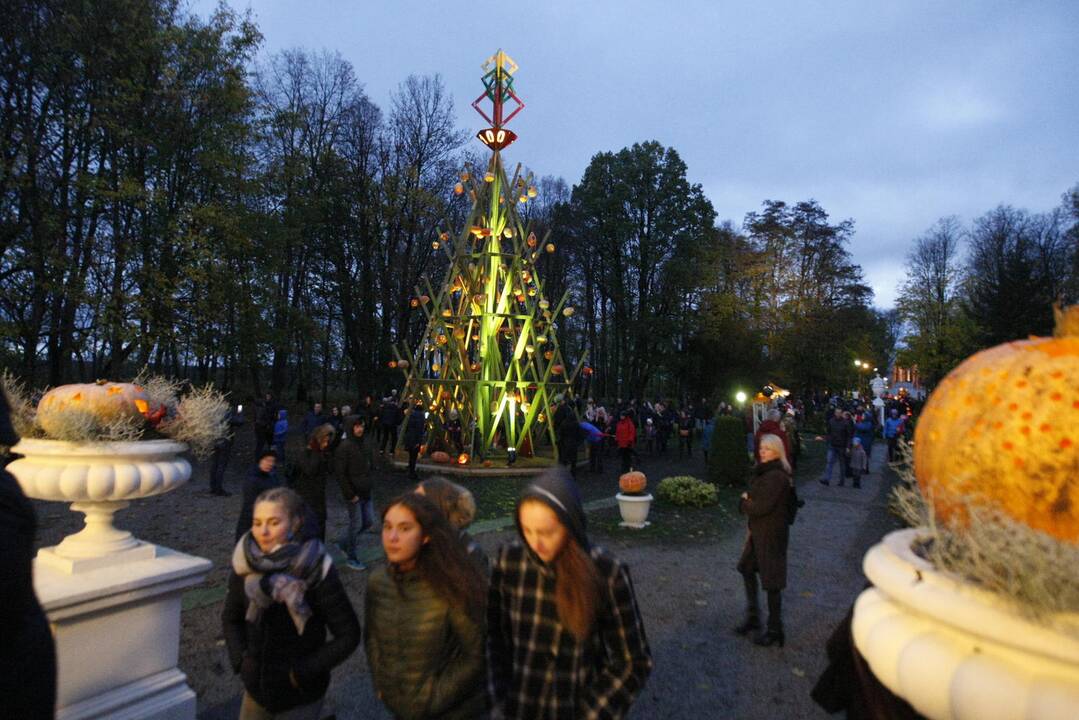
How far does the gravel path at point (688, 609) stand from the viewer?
4.14 meters

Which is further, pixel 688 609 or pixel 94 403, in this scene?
pixel 688 609

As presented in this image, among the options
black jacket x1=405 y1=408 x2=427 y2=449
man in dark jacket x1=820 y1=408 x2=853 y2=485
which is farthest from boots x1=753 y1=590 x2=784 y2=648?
black jacket x1=405 y1=408 x2=427 y2=449

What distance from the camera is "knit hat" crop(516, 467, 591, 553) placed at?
2150 millimetres

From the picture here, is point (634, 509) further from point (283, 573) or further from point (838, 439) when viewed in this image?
point (283, 573)

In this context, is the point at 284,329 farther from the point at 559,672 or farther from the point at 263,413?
the point at 559,672

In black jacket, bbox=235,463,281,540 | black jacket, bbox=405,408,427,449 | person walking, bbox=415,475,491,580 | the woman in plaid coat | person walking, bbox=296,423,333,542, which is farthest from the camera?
black jacket, bbox=405,408,427,449

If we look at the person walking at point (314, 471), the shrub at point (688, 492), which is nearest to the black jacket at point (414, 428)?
the shrub at point (688, 492)

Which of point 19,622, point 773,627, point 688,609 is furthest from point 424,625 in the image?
point 688,609

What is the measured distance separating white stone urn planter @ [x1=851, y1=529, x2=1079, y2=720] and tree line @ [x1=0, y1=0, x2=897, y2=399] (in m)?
14.7

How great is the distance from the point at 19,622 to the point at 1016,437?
103 inches

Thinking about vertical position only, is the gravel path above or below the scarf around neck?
below

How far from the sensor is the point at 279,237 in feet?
65.3

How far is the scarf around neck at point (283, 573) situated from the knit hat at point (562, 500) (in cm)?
97

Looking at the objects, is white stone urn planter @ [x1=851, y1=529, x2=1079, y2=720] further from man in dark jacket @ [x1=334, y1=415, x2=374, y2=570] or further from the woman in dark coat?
man in dark jacket @ [x1=334, y1=415, x2=374, y2=570]
